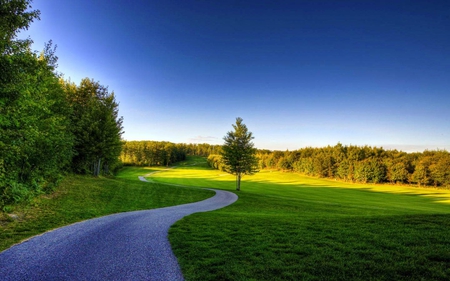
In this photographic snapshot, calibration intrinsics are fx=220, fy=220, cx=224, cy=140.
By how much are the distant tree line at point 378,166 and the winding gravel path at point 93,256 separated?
201ft

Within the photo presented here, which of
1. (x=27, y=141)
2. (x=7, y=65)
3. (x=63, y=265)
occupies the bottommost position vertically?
(x=63, y=265)

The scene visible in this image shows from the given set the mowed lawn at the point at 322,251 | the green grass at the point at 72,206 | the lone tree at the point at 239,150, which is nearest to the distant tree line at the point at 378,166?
the lone tree at the point at 239,150

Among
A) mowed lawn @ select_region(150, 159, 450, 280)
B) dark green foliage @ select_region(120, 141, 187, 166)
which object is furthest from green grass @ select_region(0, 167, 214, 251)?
dark green foliage @ select_region(120, 141, 187, 166)

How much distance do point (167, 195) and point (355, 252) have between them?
2069cm

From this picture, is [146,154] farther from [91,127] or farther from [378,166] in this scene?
[378,166]

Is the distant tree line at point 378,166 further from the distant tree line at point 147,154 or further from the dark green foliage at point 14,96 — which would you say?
the dark green foliage at point 14,96

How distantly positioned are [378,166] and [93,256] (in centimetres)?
7513

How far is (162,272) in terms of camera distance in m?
5.50

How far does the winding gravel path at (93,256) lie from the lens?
5422 mm

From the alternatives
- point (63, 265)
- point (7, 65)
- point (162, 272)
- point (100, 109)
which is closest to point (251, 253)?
point (162, 272)

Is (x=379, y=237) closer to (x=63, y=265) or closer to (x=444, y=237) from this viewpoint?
(x=444, y=237)

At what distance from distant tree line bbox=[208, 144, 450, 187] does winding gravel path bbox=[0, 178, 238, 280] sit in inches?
2415

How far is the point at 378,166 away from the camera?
63875 mm

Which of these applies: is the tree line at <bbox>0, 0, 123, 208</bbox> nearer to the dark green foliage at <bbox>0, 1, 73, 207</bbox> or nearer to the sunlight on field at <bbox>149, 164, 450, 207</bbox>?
the dark green foliage at <bbox>0, 1, 73, 207</bbox>
